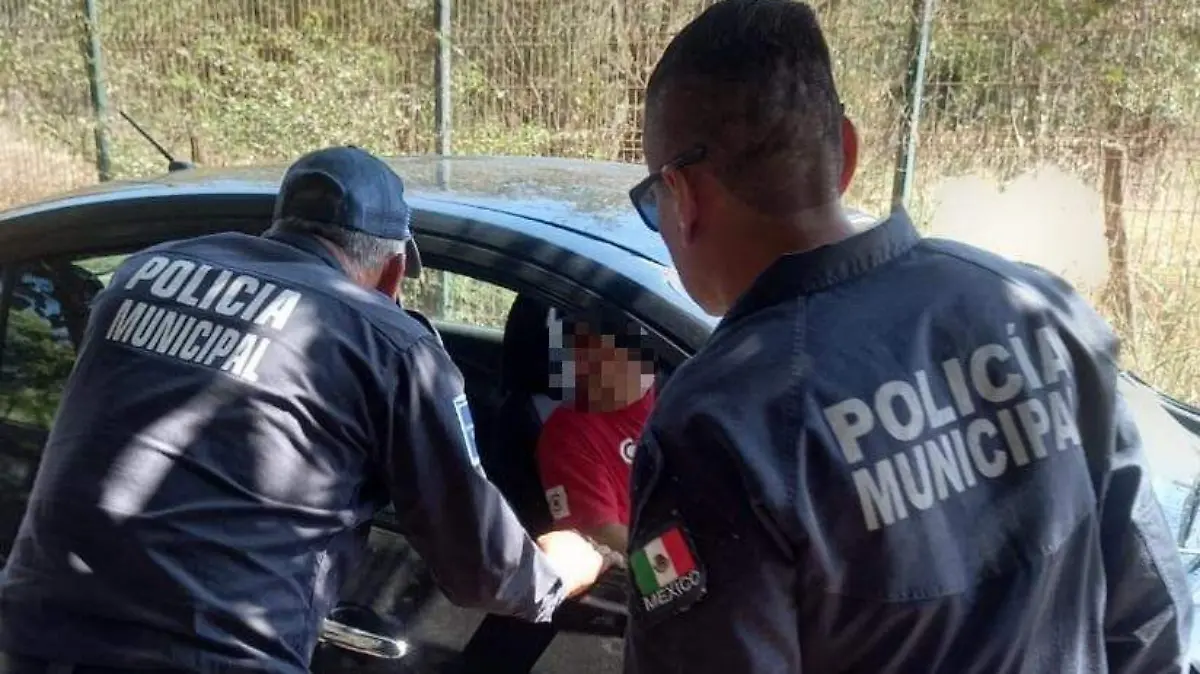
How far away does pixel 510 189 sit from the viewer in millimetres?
2445

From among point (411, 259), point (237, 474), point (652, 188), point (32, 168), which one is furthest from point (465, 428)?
point (32, 168)

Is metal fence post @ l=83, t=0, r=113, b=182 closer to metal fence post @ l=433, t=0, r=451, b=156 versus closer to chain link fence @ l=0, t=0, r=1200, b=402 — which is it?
chain link fence @ l=0, t=0, r=1200, b=402

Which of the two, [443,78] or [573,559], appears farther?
[443,78]

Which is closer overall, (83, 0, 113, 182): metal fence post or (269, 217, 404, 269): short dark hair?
(269, 217, 404, 269): short dark hair

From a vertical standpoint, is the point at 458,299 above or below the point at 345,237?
below

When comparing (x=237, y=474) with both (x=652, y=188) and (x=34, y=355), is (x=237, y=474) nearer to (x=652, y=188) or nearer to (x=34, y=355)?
(x=652, y=188)

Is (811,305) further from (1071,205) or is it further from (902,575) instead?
(1071,205)

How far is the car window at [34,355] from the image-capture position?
248 cm

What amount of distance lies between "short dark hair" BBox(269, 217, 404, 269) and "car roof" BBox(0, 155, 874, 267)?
1.14 feet

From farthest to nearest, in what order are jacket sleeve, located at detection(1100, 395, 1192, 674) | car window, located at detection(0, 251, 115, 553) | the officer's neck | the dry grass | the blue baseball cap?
the dry grass
car window, located at detection(0, 251, 115, 553)
the blue baseball cap
jacket sleeve, located at detection(1100, 395, 1192, 674)
the officer's neck

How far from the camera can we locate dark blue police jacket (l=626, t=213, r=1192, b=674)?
3.40ft

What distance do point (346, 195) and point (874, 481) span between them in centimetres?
115

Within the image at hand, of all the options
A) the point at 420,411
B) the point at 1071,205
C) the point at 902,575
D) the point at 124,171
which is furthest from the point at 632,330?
the point at 124,171

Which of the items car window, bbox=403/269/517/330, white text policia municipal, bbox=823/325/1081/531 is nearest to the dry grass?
car window, bbox=403/269/517/330
